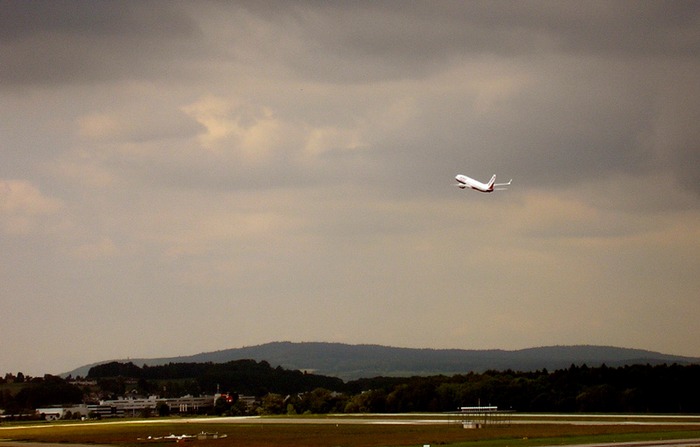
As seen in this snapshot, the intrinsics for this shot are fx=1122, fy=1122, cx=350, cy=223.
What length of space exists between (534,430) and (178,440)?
37.3 metres

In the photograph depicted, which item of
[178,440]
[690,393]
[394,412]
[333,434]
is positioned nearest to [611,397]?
[690,393]

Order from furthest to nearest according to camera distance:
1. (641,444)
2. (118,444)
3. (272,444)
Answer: (118,444), (272,444), (641,444)

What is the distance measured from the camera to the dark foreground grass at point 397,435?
98.7 metres

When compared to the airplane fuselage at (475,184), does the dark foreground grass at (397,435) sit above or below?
below

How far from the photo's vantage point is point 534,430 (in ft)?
378

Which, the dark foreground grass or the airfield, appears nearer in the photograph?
the airfield

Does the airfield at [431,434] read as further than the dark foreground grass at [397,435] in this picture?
No

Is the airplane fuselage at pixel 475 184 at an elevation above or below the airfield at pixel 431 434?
above

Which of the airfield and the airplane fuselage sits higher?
the airplane fuselage

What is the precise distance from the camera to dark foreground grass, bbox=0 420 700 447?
9869 centimetres

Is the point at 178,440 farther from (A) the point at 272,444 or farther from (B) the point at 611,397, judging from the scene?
(B) the point at 611,397

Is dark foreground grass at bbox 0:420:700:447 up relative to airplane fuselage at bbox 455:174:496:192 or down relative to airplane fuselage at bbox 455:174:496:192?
down

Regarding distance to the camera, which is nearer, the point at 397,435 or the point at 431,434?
the point at 397,435

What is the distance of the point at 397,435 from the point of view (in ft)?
372
